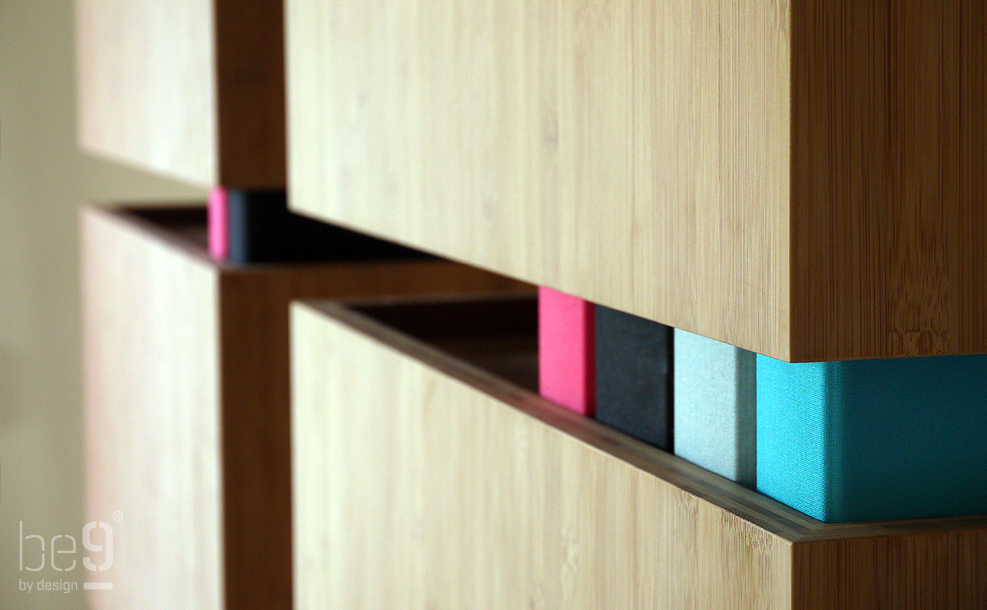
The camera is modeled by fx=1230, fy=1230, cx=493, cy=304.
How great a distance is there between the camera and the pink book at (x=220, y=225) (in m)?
2.05

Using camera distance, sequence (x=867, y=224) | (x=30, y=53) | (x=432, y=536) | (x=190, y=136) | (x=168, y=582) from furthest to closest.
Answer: (x=30, y=53)
(x=168, y=582)
(x=190, y=136)
(x=432, y=536)
(x=867, y=224)

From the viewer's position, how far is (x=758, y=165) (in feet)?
2.22

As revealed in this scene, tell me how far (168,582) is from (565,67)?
1.65m

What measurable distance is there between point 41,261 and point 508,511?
325 centimetres

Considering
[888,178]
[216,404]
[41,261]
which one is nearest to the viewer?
[888,178]

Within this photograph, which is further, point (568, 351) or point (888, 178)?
point (568, 351)

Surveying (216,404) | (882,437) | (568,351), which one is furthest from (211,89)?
(882,437)

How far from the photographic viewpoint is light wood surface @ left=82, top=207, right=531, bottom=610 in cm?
191

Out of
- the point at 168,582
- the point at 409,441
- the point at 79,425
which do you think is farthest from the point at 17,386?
the point at 409,441

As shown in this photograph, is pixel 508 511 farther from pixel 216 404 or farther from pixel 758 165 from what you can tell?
pixel 216 404

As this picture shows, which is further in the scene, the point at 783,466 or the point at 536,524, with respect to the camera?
the point at 536,524

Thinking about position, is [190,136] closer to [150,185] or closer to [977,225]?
[977,225]

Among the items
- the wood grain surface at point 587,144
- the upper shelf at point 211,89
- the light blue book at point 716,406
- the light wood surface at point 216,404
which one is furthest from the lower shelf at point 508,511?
the upper shelf at point 211,89

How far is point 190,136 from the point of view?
2066mm
